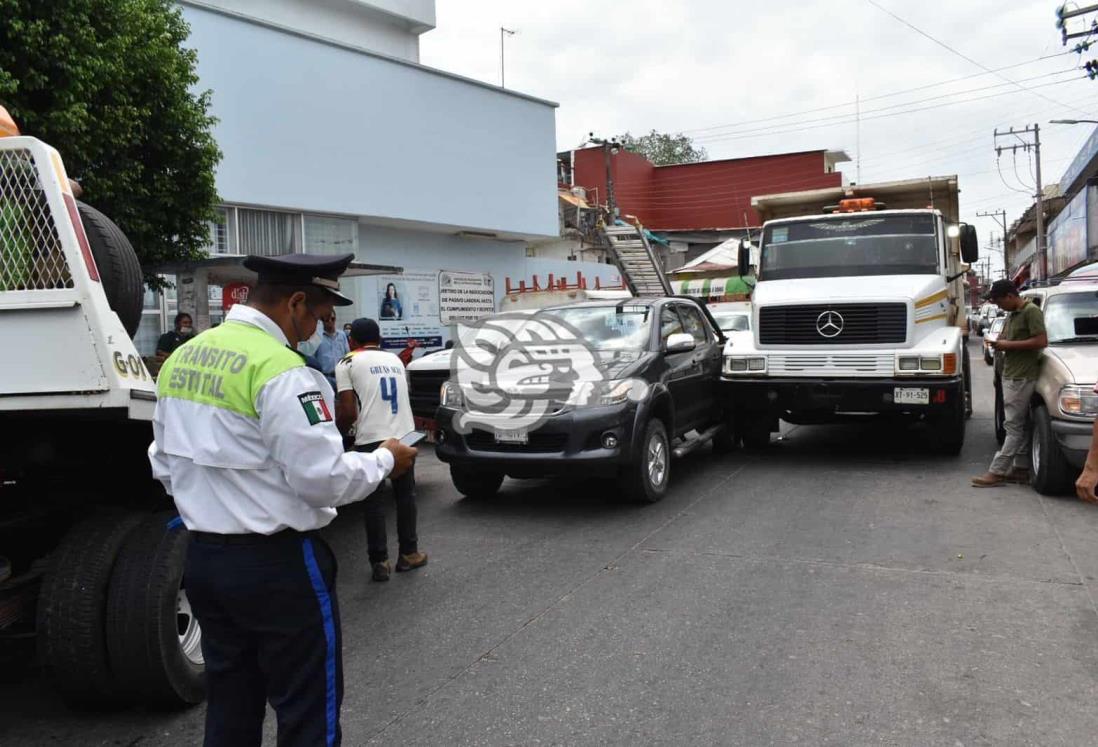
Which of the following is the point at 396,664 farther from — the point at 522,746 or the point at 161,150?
the point at 161,150

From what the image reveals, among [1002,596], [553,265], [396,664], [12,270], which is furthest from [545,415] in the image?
[553,265]

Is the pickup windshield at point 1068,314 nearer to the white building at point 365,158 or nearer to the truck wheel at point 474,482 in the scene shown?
the truck wheel at point 474,482

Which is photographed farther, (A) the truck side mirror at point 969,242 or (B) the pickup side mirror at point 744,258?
(B) the pickup side mirror at point 744,258

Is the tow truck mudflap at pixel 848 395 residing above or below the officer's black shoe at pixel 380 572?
above

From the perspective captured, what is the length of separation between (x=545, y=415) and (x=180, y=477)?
170 inches

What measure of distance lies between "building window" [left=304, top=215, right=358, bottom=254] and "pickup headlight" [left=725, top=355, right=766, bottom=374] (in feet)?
34.5

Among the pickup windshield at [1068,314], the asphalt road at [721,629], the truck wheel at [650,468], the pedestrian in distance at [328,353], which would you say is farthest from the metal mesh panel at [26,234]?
the pickup windshield at [1068,314]

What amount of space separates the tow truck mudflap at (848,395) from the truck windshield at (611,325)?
164 cm

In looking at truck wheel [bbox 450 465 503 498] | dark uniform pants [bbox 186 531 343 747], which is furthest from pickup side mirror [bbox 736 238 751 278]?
dark uniform pants [bbox 186 531 343 747]

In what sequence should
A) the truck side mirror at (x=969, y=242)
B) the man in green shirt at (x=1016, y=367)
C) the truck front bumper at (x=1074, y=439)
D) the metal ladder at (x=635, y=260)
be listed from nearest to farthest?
the truck front bumper at (x=1074, y=439), the man in green shirt at (x=1016, y=367), the truck side mirror at (x=969, y=242), the metal ladder at (x=635, y=260)

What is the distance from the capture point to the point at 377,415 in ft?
17.6

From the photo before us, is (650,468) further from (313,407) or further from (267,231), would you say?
(267,231)

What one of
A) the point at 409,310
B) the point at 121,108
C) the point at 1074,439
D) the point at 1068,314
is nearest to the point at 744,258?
the point at 1068,314

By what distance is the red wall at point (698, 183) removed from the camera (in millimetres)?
36594
